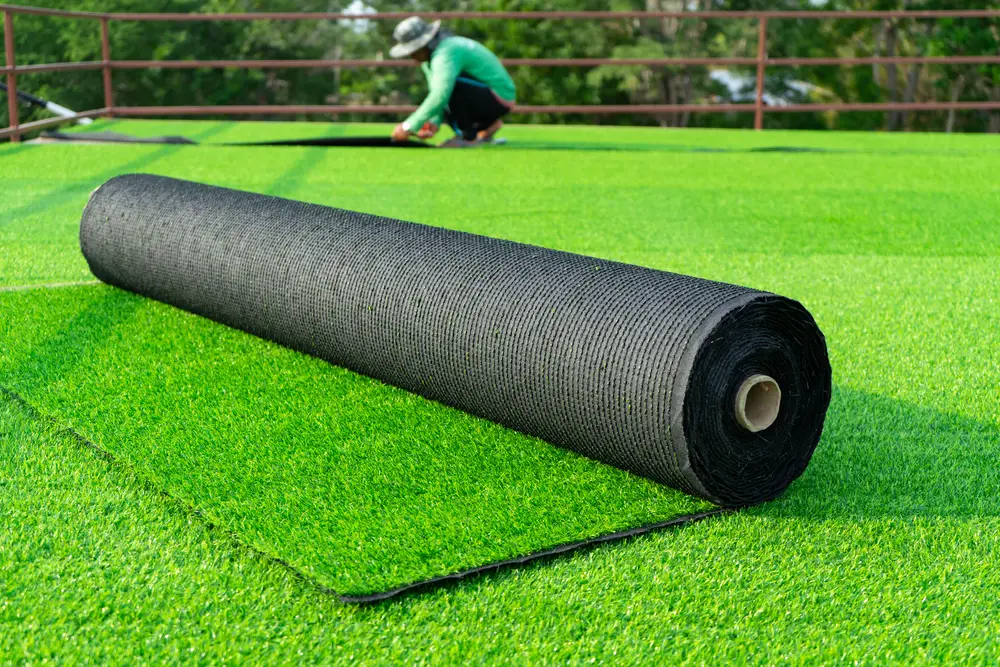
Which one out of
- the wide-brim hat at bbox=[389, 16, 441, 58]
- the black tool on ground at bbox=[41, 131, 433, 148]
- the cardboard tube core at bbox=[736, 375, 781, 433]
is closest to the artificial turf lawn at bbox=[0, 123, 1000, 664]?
the cardboard tube core at bbox=[736, 375, 781, 433]

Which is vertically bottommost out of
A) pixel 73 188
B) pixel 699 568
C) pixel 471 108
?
pixel 73 188

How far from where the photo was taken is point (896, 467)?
2.24 metres

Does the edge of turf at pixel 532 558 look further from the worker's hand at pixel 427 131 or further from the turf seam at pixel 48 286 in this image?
the worker's hand at pixel 427 131

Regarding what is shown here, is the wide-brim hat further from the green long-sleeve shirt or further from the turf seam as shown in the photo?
the turf seam

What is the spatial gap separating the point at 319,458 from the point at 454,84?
5.88 m

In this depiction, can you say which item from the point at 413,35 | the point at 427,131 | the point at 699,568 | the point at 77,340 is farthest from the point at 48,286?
the point at 413,35

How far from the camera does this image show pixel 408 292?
8.14ft

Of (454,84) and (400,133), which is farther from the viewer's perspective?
(454,84)

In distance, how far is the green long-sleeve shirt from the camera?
24.1 feet

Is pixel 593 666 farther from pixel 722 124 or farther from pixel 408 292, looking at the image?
pixel 722 124

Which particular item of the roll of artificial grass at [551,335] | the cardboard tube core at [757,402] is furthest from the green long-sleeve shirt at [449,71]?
the cardboard tube core at [757,402]

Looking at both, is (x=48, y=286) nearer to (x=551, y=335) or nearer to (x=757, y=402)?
(x=551, y=335)

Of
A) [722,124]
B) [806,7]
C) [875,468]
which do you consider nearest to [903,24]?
[806,7]

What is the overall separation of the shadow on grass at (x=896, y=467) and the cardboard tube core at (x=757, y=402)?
16 centimetres
